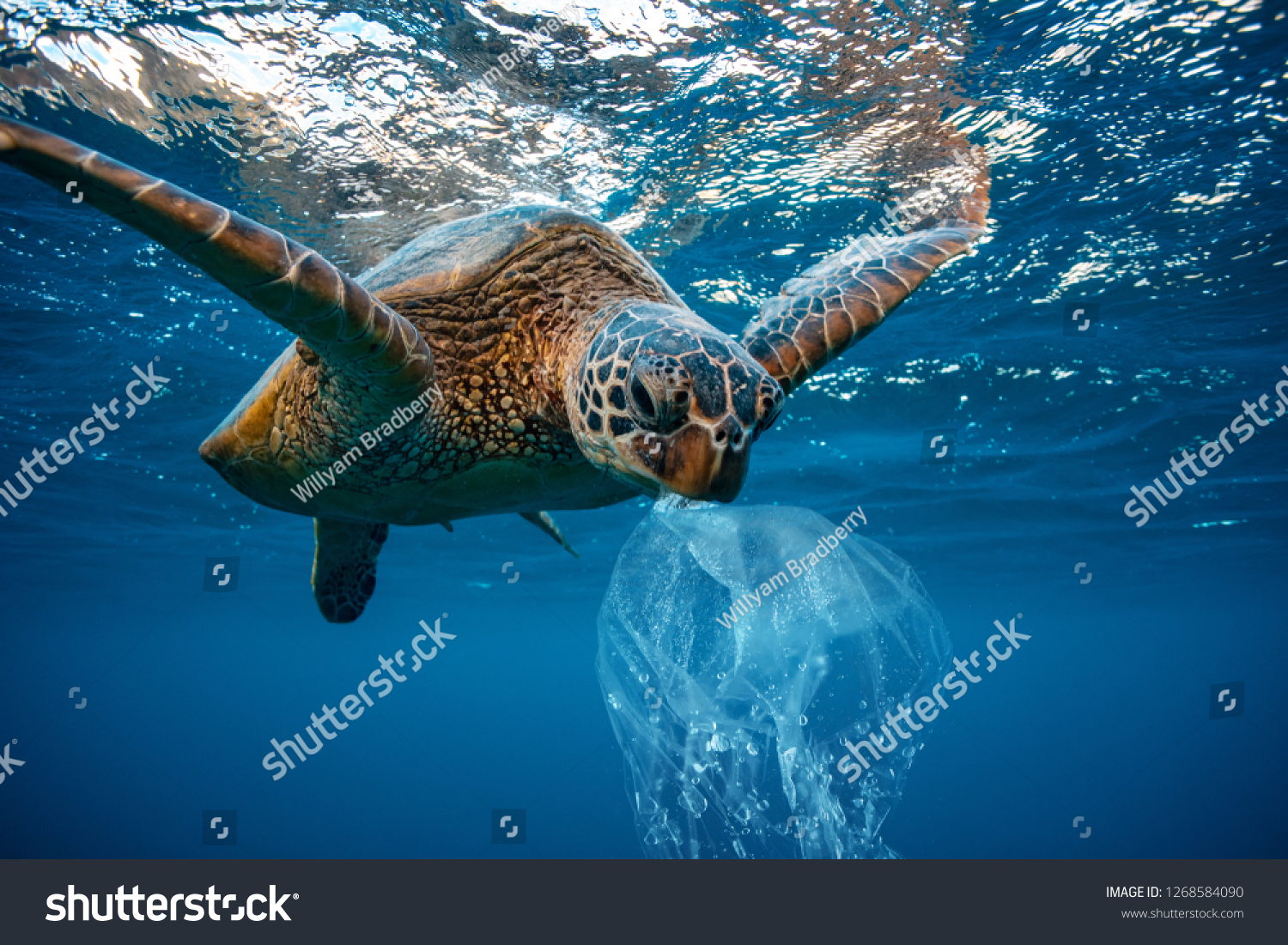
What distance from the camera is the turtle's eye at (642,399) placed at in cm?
A: 207

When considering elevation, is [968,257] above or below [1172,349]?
above

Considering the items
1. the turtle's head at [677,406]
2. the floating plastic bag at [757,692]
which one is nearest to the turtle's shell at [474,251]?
the turtle's head at [677,406]

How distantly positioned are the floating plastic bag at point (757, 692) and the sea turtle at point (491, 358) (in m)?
3.25

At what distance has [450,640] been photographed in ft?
173

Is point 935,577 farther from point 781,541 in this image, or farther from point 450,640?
point 450,640

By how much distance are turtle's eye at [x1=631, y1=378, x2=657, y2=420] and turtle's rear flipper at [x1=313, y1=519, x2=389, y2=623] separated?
11.7ft

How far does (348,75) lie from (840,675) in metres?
7.64

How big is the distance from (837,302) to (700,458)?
1954 millimetres

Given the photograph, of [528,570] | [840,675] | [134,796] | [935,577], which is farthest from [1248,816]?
Result: [134,796]
